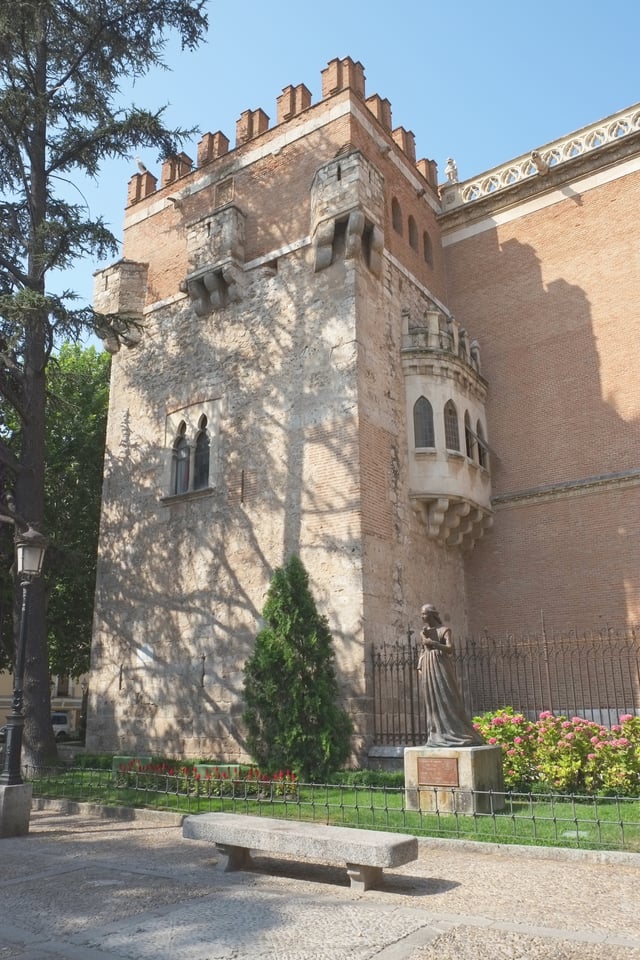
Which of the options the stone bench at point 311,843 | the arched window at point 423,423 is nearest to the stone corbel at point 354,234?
the arched window at point 423,423

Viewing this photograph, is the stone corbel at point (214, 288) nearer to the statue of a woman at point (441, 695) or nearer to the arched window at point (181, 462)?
the arched window at point (181, 462)

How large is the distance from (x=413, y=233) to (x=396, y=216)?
1004mm

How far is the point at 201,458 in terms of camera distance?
17.2m

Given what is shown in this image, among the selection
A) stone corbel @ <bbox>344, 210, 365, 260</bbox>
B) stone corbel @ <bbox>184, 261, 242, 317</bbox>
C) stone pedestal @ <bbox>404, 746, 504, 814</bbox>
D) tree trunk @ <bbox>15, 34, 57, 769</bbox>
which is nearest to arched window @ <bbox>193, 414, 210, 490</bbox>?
stone corbel @ <bbox>184, 261, 242, 317</bbox>

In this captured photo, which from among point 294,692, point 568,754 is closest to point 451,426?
point 294,692

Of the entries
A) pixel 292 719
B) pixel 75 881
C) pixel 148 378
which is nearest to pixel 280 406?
pixel 148 378

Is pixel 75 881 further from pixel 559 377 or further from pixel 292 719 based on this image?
pixel 559 377

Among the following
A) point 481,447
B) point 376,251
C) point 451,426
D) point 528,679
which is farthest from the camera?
point 481,447

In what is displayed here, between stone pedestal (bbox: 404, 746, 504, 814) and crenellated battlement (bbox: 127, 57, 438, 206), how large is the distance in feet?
47.3

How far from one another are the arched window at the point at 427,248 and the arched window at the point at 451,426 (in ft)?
16.5

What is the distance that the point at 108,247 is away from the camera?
51.5 feet

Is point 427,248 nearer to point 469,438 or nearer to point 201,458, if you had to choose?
point 469,438

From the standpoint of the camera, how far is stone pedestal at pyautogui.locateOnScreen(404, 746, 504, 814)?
8.92 meters

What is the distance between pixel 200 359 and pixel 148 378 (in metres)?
1.82
